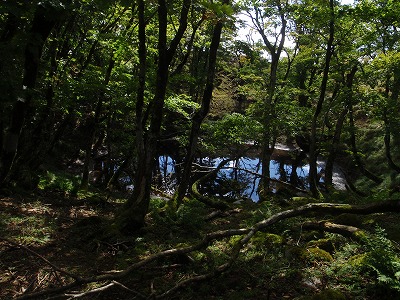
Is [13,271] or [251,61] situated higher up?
[251,61]

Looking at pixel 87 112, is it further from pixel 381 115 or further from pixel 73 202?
pixel 381 115

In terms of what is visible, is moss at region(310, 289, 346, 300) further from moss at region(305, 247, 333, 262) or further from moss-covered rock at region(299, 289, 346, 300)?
moss at region(305, 247, 333, 262)

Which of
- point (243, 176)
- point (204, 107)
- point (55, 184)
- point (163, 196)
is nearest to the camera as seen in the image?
point (204, 107)

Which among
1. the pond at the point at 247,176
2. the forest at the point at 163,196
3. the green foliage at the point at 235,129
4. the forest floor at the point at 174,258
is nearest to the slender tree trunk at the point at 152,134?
the forest at the point at 163,196

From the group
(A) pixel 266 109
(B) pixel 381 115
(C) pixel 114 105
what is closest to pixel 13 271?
(C) pixel 114 105

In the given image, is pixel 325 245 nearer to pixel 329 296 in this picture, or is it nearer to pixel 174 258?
pixel 329 296

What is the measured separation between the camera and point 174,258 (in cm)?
601

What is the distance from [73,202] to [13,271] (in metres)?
5.53

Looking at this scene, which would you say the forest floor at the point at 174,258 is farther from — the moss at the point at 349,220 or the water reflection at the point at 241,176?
the water reflection at the point at 241,176

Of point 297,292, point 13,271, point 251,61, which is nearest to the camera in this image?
point 297,292

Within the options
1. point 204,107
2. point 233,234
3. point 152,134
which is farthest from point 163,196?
point 233,234

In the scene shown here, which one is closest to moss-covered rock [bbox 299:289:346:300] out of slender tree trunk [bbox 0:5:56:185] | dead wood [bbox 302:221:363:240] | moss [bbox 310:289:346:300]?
moss [bbox 310:289:346:300]

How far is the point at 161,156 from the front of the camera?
29.0 m

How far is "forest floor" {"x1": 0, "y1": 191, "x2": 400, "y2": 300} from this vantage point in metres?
4.81
